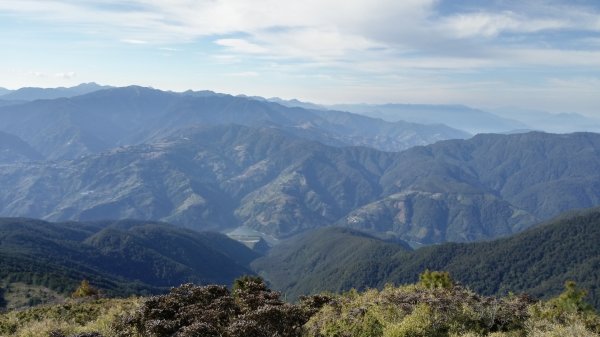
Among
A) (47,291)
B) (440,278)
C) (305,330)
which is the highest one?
(305,330)

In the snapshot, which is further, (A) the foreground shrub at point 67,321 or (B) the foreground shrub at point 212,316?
(A) the foreground shrub at point 67,321

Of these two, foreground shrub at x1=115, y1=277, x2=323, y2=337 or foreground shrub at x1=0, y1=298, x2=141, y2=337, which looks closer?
foreground shrub at x1=115, y1=277, x2=323, y2=337

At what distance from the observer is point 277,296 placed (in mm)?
37500

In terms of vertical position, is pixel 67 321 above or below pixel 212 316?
below

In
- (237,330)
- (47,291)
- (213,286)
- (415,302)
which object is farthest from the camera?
(47,291)

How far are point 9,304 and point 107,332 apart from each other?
424ft

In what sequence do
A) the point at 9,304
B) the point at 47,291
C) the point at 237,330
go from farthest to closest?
the point at 47,291 → the point at 9,304 → the point at 237,330

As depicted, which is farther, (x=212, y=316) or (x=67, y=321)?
(x=67, y=321)

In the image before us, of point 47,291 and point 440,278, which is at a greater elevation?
point 440,278

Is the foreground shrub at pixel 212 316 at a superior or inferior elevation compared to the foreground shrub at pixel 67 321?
superior

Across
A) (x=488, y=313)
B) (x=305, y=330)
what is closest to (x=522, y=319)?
(x=488, y=313)

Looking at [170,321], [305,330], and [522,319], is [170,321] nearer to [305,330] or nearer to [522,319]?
[305,330]

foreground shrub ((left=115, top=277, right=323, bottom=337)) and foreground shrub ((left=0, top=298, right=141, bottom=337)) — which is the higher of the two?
foreground shrub ((left=115, top=277, right=323, bottom=337))

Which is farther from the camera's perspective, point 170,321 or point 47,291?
point 47,291
